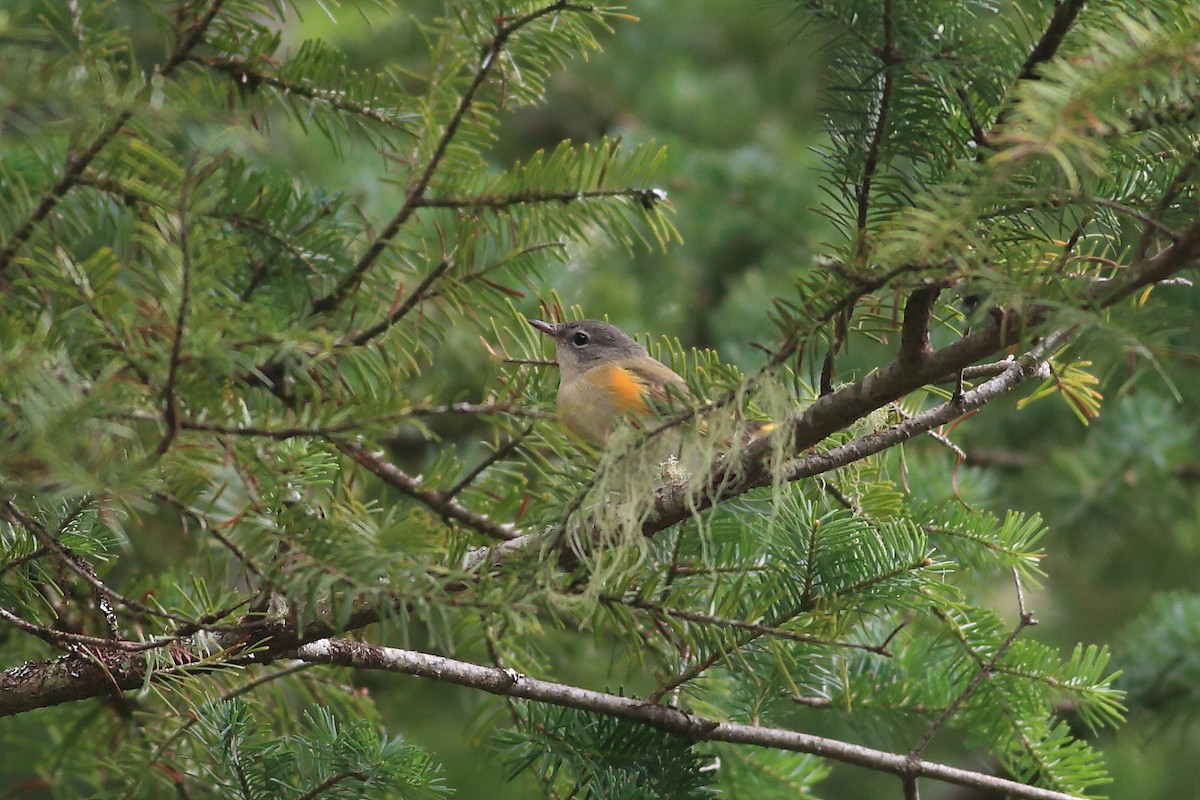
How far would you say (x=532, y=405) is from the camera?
2.01 metres

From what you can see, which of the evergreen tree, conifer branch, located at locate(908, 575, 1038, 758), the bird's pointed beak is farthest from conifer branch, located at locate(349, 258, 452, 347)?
conifer branch, located at locate(908, 575, 1038, 758)

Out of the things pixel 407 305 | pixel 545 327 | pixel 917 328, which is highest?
pixel 917 328

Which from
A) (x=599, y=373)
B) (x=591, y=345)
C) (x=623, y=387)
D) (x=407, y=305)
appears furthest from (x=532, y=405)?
(x=591, y=345)

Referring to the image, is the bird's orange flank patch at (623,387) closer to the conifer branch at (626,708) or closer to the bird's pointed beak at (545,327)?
the bird's pointed beak at (545,327)

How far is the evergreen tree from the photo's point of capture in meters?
1.34

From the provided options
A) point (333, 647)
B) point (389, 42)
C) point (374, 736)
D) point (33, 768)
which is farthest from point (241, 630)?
point (389, 42)

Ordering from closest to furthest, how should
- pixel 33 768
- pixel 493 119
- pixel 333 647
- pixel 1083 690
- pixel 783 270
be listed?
1. pixel 333 647
2. pixel 1083 690
3. pixel 493 119
4. pixel 33 768
5. pixel 783 270

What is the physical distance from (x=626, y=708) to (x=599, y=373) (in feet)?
5.67

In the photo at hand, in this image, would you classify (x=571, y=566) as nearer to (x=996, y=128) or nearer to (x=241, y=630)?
(x=241, y=630)

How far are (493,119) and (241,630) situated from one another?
1.20 m

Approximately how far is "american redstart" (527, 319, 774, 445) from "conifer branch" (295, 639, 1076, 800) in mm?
1116

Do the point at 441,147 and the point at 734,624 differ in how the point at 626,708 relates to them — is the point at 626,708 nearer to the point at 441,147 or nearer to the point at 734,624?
the point at 734,624

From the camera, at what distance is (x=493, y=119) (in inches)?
94.1

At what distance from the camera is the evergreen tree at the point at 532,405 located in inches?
52.7
